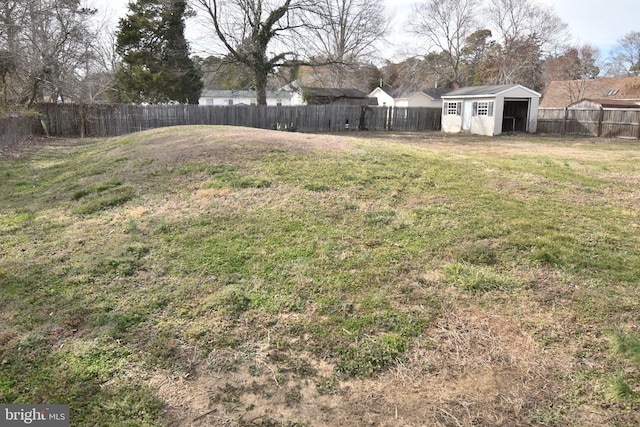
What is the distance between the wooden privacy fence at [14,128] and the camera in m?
12.6

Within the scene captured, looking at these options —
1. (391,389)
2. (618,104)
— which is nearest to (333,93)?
(618,104)

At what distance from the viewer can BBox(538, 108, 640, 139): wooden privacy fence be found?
64.0 feet

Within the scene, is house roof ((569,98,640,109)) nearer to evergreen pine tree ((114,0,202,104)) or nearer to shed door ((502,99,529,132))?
shed door ((502,99,529,132))

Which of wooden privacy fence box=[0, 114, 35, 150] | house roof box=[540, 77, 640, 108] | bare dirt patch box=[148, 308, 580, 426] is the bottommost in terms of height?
bare dirt patch box=[148, 308, 580, 426]

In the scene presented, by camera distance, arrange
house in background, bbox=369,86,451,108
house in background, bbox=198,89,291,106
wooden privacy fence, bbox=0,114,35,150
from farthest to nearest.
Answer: house in background, bbox=198,89,291,106, house in background, bbox=369,86,451,108, wooden privacy fence, bbox=0,114,35,150

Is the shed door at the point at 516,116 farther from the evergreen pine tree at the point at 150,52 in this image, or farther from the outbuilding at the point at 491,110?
the evergreen pine tree at the point at 150,52

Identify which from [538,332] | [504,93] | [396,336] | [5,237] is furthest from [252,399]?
[504,93]

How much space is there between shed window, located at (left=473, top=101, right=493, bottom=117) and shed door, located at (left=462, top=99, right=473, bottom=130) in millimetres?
310

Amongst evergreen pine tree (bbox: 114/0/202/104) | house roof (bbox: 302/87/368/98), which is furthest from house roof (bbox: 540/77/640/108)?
evergreen pine tree (bbox: 114/0/202/104)

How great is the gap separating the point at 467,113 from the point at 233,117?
40.2 feet

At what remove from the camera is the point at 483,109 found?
883 inches

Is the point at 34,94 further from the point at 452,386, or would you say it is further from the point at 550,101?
the point at 550,101

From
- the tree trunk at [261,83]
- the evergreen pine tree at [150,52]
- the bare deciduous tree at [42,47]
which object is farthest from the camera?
the evergreen pine tree at [150,52]

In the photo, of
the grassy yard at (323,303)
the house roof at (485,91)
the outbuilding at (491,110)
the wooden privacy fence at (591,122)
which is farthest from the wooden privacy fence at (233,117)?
the grassy yard at (323,303)
